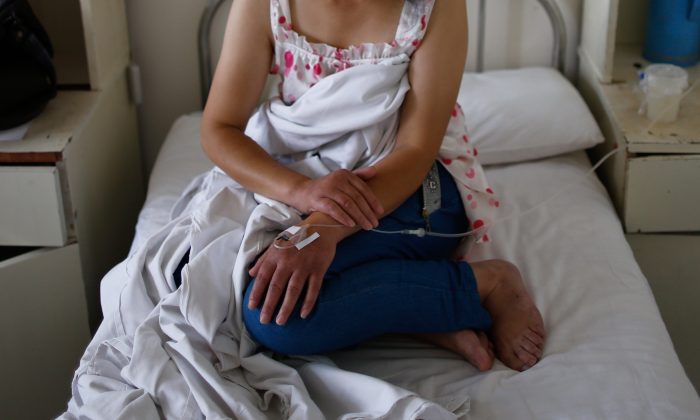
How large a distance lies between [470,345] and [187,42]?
1303 millimetres

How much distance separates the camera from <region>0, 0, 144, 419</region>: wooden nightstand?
1.81 meters

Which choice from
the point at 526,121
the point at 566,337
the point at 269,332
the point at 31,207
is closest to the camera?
the point at 269,332

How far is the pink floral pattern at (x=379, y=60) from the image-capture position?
1602 mm

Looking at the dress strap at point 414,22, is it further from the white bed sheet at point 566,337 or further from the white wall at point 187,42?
the white wall at point 187,42

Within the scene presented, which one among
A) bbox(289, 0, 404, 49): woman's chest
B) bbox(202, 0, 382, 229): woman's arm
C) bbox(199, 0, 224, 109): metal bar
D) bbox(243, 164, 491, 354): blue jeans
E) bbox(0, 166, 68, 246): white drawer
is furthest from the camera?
bbox(199, 0, 224, 109): metal bar

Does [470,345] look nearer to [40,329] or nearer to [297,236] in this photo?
[297,236]

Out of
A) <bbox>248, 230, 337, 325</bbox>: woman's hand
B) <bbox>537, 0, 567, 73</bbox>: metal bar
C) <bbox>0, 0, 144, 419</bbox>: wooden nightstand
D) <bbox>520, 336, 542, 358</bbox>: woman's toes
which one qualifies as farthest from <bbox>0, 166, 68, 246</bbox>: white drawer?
<bbox>537, 0, 567, 73</bbox>: metal bar

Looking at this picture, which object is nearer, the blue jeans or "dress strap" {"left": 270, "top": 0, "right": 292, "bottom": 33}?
the blue jeans

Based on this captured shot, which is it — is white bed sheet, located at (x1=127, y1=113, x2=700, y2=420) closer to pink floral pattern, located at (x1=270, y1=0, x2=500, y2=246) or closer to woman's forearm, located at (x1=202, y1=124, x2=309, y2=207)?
pink floral pattern, located at (x1=270, y1=0, x2=500, y2=246)

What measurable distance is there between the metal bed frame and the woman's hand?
108 centimetres

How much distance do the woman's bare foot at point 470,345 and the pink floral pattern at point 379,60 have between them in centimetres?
26

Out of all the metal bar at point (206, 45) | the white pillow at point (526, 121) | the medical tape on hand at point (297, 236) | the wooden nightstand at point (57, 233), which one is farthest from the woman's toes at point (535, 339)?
the metal bar at point (206, 45)

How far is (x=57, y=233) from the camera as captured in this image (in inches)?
72.8


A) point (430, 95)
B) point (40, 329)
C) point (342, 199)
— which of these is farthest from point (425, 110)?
point (40, 329)
